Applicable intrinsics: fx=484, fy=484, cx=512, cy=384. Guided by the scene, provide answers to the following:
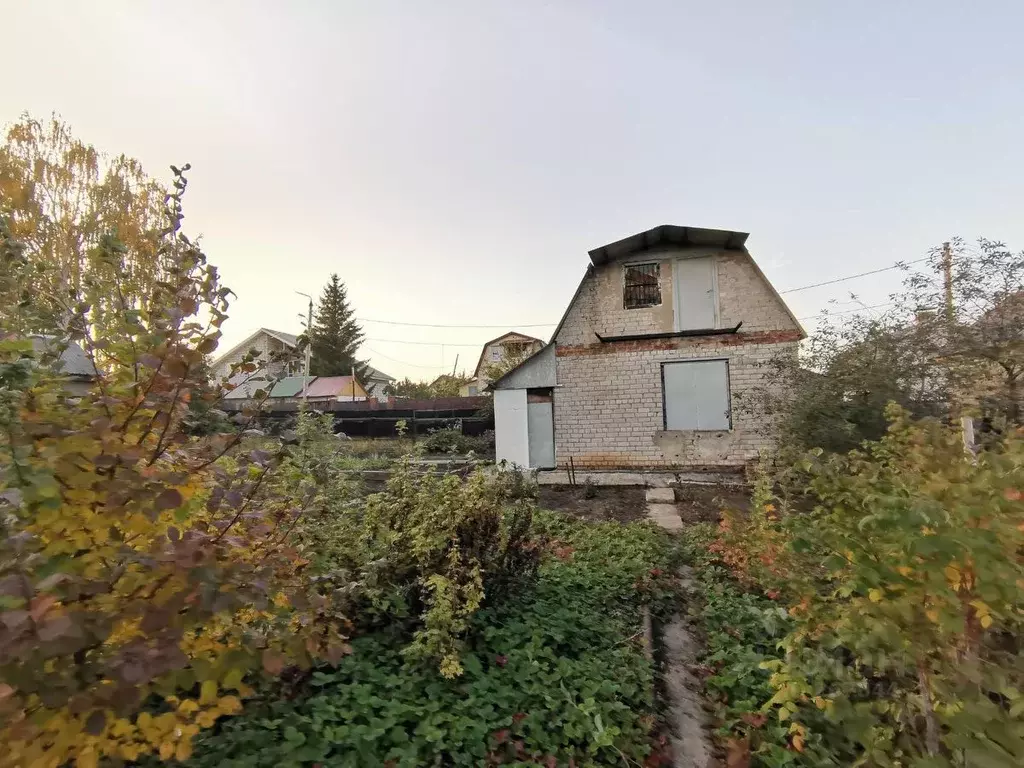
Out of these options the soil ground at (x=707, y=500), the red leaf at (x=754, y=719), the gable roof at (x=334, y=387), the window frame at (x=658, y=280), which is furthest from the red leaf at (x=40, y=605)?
the gable roof at (x=334, y=387)

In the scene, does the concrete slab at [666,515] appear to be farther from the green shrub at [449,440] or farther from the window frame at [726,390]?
the green shrub at [449,440]

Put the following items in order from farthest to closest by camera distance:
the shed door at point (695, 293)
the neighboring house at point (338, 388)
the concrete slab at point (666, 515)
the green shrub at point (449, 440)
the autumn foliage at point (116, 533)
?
the neighboring house at point (338, 388), the green shrub at point (449, 440), the shed door at point (695, 293), the concrete slab at point (666, 515), the autumn foliage at point (116, 533)

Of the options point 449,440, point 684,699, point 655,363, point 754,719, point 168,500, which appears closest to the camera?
point 168,500

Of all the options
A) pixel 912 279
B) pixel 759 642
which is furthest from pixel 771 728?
pixel 912 279

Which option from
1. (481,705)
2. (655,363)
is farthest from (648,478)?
(481,705)

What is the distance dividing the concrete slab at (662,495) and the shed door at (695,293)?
3.80m

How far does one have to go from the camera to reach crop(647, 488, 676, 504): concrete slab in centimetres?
867

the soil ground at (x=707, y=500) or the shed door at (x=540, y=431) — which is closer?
the soil ground at (x=707, y=500)

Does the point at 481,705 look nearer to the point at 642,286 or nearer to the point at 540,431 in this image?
the point at 540,431

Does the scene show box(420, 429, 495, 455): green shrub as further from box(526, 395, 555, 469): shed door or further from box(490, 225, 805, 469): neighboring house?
box(490, 225, 805, 469): neighboring house

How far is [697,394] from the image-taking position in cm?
1091

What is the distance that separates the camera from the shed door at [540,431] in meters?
11.6

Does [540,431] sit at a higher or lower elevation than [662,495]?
higher

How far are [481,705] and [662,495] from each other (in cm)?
727
